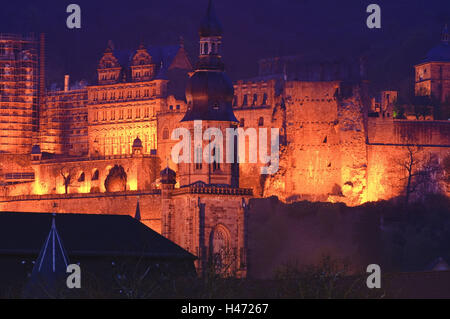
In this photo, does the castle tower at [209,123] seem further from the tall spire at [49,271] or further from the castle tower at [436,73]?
the castle tower at [436,73]

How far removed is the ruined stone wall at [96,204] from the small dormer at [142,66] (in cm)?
1656

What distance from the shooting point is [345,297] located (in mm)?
87312

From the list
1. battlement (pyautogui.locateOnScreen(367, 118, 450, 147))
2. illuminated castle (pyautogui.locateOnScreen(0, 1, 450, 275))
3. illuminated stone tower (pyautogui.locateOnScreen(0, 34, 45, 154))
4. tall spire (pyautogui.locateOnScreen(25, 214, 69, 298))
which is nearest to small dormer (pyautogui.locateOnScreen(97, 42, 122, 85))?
illuminated castle (pyautogui.locateOnScreen(0, 1, 450, 275))

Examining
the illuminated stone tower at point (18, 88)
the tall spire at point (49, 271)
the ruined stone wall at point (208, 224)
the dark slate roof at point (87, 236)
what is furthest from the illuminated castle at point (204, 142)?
the tall spire at point (49, 271)

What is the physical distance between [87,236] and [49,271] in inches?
598

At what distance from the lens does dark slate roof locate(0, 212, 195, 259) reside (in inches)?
4131

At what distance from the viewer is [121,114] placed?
557 feet

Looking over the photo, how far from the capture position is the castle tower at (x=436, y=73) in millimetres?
178875

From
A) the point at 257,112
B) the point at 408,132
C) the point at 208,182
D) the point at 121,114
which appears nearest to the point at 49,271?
the point at 208,182

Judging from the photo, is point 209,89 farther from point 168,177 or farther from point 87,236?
point 87,236

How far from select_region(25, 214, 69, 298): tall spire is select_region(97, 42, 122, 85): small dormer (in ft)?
248

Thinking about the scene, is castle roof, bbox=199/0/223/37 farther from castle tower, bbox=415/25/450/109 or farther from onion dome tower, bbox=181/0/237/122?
castle tower, bbox=415/25/450/109
